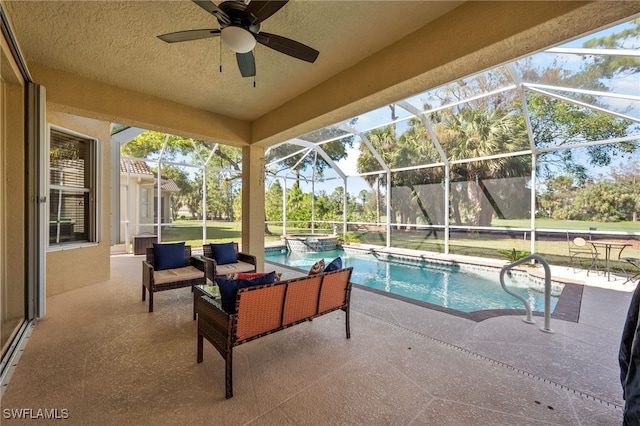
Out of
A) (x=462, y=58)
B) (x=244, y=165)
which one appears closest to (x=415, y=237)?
(x=244, y=165)

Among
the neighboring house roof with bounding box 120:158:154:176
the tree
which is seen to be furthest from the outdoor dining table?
the neighboring house roof with bounding box 120:158:154:176

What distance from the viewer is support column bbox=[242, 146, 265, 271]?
16.8 ft

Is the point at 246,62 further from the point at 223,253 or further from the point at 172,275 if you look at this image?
the point at 223,253

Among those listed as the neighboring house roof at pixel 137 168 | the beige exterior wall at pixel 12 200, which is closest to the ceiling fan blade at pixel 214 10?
the beige exterior wall at pixel 12 200

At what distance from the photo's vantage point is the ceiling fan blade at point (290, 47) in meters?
2.06

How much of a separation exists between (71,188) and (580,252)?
10.6 meters

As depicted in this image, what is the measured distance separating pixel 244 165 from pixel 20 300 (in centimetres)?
356

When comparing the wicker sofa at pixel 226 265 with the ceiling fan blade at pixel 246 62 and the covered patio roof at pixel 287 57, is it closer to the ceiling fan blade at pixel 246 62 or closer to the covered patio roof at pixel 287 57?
the covered patio roof at pixel 287 57

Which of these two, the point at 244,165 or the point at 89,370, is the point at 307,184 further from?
the point at 89,370

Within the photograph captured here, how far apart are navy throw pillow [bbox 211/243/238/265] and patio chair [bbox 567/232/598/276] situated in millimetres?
Result: 7527

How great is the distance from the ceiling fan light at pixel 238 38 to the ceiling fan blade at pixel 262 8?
0.12 meters

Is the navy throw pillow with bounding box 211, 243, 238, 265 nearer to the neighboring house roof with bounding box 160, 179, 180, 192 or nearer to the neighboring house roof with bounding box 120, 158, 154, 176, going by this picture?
the neighboring house roof with bounding box 160, 179, 180, 192

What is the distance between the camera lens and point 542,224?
653cm

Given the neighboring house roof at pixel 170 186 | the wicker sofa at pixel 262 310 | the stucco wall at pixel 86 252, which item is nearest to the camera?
the wicker sofa at pixel 262 310
